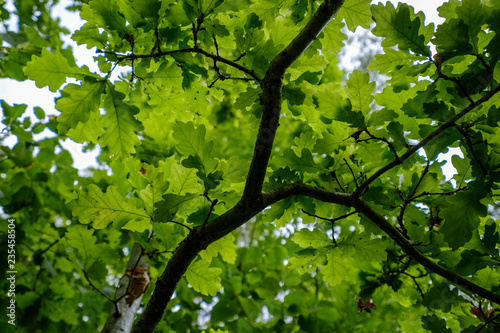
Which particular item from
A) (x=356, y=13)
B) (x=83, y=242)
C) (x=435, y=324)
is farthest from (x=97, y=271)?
(x=356, y=13)

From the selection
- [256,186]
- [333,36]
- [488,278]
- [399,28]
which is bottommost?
[256,186]

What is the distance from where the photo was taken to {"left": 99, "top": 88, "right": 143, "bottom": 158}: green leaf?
129cm

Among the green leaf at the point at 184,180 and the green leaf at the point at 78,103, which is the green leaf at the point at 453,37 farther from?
the green leaf at the point at 78,103

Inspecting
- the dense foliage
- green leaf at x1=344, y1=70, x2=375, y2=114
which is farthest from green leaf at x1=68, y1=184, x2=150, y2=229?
green leaf at x1=344, y1=70, x2=375, y2=114

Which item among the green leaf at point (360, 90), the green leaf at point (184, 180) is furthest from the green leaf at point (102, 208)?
the green leaf at point (360, 90)

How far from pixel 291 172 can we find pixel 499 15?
736 millimetres

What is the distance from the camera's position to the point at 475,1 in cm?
93

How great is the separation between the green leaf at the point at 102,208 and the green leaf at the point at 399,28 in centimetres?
98

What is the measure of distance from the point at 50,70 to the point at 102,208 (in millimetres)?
527

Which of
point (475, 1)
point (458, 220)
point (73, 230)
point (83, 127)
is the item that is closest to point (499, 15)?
point (475, 1)

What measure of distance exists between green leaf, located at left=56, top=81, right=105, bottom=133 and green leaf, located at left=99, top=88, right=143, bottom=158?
1.8 inches

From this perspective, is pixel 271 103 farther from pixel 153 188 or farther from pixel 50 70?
pixel 50 70

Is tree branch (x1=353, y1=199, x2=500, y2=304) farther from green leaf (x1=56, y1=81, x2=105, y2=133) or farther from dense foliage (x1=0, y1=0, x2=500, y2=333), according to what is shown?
green leaf (x1=56, y1=81, x2=105, y2=133)

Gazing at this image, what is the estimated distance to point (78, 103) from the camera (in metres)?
1.25
